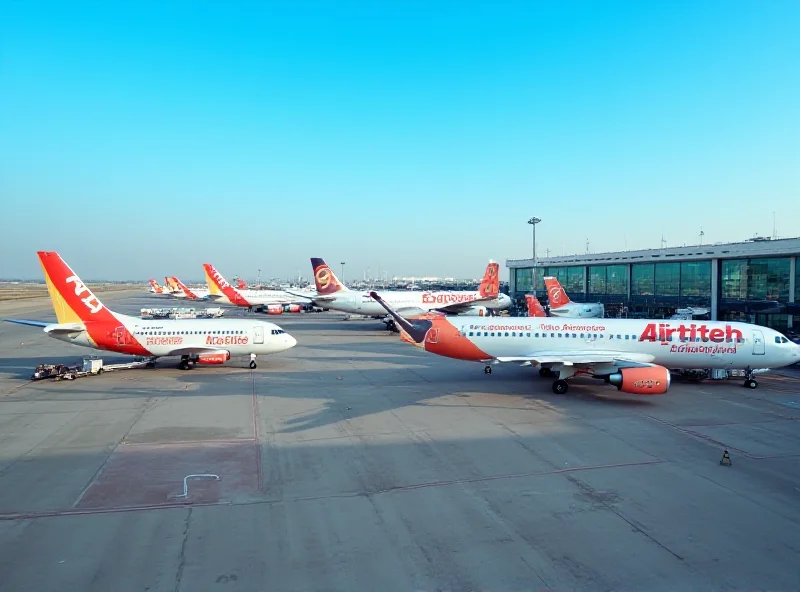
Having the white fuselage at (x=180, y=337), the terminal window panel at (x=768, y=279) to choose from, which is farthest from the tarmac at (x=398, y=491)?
the terminal window panel at (x=768, y=279)

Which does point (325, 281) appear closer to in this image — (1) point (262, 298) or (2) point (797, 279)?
(1) point (262, 298)

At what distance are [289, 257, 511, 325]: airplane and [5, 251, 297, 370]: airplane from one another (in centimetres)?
2389

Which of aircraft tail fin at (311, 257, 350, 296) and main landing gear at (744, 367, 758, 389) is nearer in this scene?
main landing gear at (744, 367, 758, 389)

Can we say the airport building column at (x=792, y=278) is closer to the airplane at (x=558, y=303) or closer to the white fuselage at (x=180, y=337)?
the airplane at (x=558, y=303)

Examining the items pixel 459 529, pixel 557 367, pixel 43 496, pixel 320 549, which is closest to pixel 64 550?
pixel 43 496

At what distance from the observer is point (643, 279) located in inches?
2354

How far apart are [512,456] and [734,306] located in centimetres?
Answer: 4126

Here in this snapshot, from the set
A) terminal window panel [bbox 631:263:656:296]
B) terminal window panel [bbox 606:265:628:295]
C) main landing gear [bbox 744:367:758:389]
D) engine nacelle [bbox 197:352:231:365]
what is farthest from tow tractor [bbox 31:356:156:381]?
terminal window panel [bbox 606:265:628:295]

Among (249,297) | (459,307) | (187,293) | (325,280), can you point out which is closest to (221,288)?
(249,297)

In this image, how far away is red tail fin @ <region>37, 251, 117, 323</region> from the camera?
29.0m

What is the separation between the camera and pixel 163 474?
14406 mm

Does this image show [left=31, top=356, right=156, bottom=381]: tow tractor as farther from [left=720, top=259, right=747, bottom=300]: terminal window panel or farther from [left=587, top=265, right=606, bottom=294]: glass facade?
[left=587, top=265, right=606, bottom=294]: glass facade

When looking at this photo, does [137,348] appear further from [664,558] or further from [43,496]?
[664,558]

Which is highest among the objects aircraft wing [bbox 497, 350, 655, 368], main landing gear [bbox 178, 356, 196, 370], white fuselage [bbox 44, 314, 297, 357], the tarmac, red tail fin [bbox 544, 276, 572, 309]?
red tail fin [bbox 544, 276, 572, 309]
